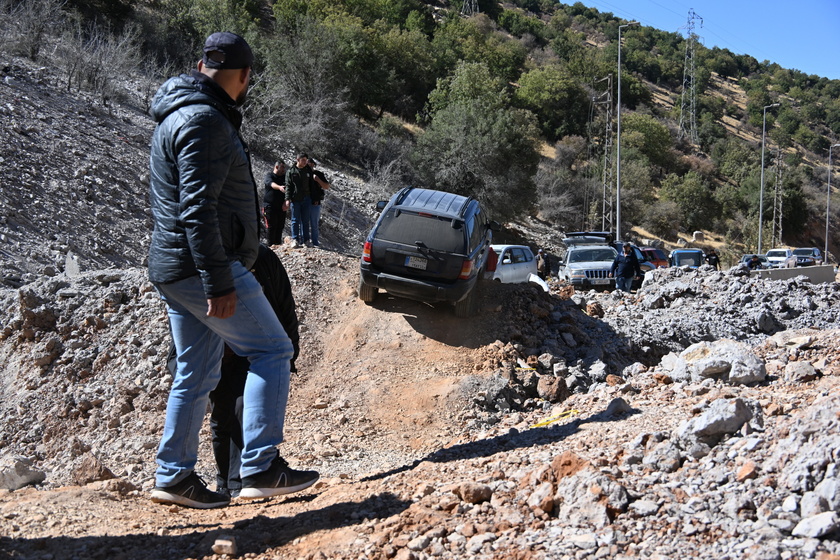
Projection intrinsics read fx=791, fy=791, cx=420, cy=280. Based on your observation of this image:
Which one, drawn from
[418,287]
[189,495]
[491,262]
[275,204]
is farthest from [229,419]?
[275,204]

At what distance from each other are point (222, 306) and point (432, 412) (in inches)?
193

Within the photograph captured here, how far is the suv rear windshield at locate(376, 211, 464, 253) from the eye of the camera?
10.1m

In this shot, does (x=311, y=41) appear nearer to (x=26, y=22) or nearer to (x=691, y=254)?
(x=26, y=22)

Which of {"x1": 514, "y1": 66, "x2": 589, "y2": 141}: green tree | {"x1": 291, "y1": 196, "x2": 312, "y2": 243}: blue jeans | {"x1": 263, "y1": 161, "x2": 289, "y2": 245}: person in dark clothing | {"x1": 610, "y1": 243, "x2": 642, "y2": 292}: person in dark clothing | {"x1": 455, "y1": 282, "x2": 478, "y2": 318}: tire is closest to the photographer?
{"x1": 455, "y1": 282, "x2": 478, "y2": 318}: tire

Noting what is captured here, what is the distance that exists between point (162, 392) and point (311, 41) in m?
30.3

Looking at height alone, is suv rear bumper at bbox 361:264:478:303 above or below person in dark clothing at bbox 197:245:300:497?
above

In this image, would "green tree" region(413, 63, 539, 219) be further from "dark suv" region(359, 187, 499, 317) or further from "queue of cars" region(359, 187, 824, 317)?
"dark suv" region(359, 187, 499, 317)

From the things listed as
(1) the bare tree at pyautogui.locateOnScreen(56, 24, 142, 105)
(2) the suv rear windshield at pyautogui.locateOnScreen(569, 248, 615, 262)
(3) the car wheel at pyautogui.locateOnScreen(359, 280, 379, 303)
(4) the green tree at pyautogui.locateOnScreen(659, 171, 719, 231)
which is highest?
(1) the bare tree at pyautogui.locateOnScreen(56, 24, 142, 105)

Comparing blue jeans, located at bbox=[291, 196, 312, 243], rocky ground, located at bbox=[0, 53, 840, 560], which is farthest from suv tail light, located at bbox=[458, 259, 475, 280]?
blue jeans, located at bbox=[291, 196, 312, 243]

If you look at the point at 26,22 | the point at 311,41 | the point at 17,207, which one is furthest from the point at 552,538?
the point at 311,41

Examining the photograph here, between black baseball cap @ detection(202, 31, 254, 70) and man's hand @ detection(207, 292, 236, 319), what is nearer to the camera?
man's hand @ detection(207, 292, 236, 319)

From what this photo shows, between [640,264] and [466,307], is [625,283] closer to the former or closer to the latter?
[640,264]

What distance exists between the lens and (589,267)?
20.8 metres

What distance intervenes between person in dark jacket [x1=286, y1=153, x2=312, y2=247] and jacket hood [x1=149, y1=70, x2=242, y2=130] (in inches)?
360
